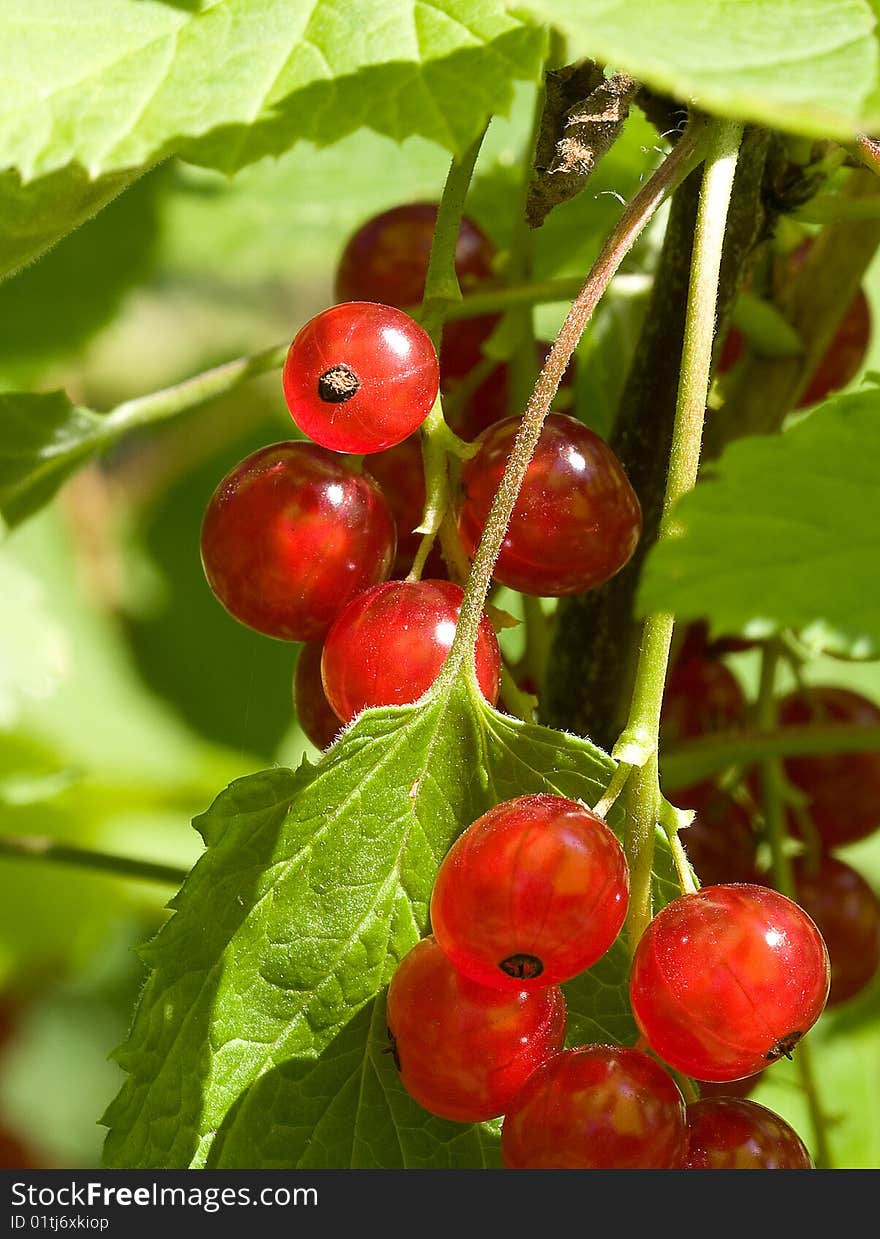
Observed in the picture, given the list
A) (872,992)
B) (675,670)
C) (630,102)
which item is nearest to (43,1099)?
(872,992)

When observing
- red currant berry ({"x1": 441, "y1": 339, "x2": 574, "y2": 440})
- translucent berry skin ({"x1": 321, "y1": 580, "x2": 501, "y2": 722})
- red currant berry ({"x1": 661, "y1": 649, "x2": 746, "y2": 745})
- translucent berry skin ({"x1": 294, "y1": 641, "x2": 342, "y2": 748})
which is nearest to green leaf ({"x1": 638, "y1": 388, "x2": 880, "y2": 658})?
translucent berry skin ({"x1": 321, "y1": 580, "x2": 501, "y2": 722})

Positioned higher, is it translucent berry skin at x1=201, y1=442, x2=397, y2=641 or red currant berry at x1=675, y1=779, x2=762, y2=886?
translucent berry skin at x1=201, y1=442, x2=397, y2=641

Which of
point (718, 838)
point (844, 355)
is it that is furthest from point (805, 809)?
point (844, 355)

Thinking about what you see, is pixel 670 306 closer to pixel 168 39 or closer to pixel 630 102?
pixel 630 102

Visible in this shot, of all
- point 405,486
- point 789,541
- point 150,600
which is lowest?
point 150,600

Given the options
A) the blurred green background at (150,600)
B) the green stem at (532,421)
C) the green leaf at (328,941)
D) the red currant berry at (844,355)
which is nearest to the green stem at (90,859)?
the blurred green background at (150,600)

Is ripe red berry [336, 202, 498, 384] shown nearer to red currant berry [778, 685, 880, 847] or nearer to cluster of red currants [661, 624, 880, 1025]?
cluster of red currants [661, 624, 880, 1025]

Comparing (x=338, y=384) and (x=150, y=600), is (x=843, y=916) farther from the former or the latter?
(x=150, y=600)
